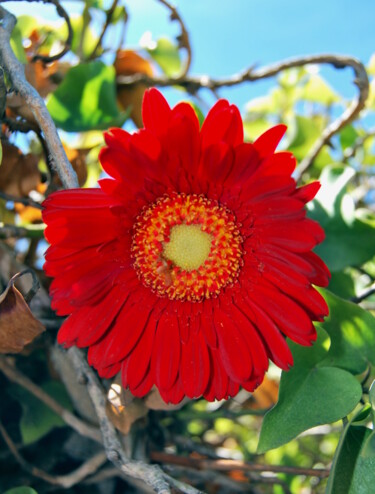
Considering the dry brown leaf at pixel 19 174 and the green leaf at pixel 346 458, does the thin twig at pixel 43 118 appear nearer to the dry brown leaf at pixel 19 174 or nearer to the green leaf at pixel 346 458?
the dry brown leaf at pixel 19 174

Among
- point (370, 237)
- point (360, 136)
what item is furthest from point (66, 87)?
point (360, 136)

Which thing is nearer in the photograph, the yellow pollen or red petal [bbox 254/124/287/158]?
red petal [bbox 254/124/287/158]

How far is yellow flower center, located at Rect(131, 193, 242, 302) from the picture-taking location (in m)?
0.53

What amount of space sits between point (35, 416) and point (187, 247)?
25 cm

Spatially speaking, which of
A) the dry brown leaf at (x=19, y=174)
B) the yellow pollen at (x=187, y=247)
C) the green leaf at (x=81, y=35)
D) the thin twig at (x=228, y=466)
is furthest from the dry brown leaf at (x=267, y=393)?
the green leaf at (x=81, y=35)

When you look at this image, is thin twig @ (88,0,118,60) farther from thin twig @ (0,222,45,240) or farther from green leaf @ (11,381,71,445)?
green leaf @ (11,381,71,445)

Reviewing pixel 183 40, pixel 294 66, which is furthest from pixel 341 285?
pixel 183 40

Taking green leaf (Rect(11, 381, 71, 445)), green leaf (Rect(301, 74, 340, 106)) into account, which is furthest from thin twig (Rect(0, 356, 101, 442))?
green leaf (Rect(301, 74, 340, 106))

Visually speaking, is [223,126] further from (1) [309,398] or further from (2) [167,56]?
(2) [167,56]

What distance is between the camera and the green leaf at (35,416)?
24.6 inches

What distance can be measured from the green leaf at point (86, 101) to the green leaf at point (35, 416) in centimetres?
31

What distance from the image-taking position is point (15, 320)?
470mm

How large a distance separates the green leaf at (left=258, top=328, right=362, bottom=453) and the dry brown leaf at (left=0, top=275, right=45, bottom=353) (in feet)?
0.67

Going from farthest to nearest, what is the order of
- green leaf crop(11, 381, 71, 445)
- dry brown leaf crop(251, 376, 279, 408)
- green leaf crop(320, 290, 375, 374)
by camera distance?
dry brown leaf crop(251, 376, 279, 408), green leaf crop(11, 381, 71, 445), green leaf crop(320, 290, 375, 374)
